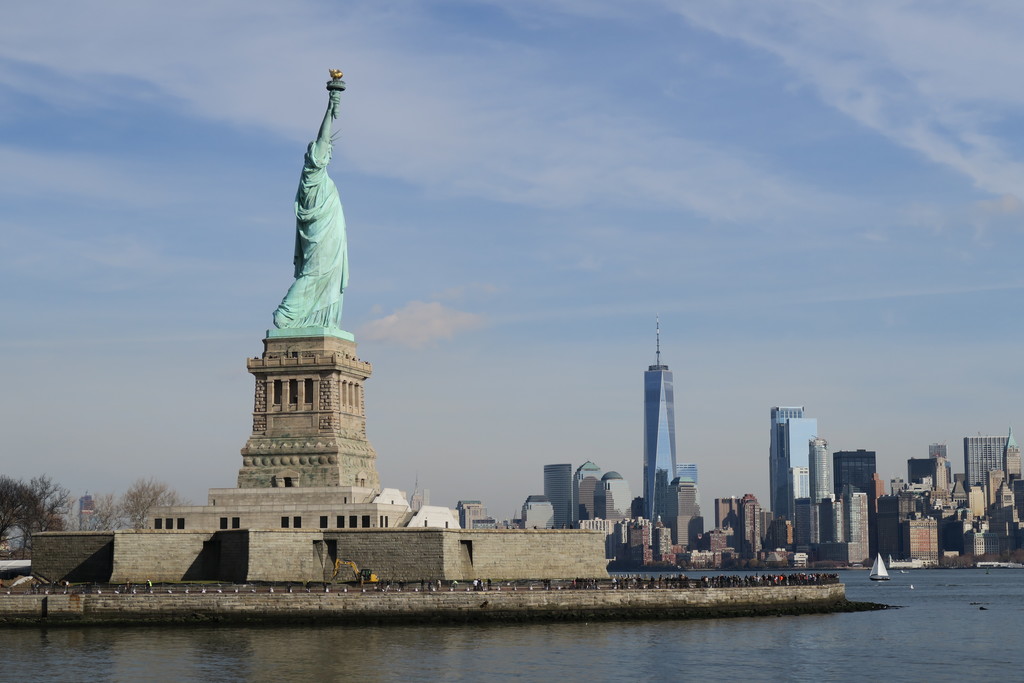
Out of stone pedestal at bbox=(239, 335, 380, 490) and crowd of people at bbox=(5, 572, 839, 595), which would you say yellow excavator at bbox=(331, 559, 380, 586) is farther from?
stone pedestal at bbox=(239, 335, 380, 490)

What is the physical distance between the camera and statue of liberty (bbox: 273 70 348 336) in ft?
360

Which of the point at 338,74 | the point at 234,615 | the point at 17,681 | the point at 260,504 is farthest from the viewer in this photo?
the point at 338,74

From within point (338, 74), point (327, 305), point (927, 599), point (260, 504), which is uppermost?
point (338, 74)

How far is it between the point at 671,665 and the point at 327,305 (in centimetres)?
4542

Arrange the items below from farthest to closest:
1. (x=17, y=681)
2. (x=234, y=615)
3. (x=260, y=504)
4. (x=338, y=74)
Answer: (x=338, y=74) < (x=260, y=504) < (x=234, y=615) < (x=17, y=681)

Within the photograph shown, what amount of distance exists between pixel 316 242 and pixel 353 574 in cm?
2566

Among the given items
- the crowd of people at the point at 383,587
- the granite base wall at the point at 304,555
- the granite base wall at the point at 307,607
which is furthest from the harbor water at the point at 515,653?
the granite base wall at the point at 304,555

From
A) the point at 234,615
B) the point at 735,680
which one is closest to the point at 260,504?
the point at 234,615

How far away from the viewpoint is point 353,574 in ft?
322

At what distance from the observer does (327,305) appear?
110 m

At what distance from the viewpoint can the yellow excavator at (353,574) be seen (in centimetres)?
9700

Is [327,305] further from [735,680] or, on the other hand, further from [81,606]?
[735,680]

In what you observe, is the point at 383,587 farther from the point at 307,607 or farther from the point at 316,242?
the point at 316,242

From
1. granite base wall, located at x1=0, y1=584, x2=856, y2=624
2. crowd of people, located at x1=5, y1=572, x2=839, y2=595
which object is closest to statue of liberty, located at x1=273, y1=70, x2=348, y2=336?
crowd of people, located at x1=5, y1=572, x2=839, y2=595
